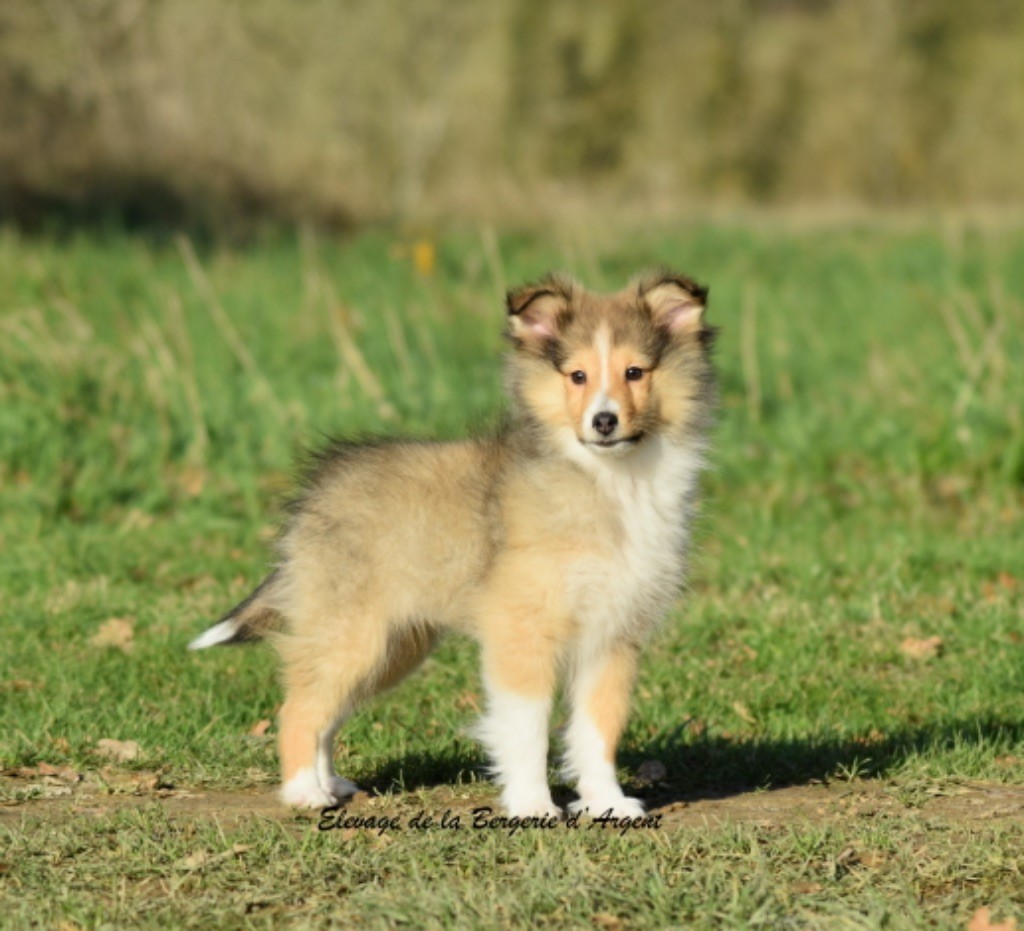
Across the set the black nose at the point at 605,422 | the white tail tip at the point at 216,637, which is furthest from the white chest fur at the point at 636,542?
the white tail tip at the point at 216,637

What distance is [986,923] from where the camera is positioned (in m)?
4.29

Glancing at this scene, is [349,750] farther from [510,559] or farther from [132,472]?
[132,472]

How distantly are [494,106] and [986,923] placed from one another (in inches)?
1300

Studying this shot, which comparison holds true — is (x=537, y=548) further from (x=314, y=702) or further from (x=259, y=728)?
(x=259, y=728)

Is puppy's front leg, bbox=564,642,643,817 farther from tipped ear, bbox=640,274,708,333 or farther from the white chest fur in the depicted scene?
tipped ear, bbox=640,274,708,333

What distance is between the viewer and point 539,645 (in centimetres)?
528

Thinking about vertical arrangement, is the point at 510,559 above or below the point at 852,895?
above

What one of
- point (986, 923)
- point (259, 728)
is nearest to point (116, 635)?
point (259, 728)

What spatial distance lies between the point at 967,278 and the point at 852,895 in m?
15.7

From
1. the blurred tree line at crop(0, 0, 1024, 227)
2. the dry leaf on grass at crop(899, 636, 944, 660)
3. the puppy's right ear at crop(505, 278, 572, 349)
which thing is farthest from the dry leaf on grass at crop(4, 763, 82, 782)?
the blurred tree line at crop(0, 0, 1024, 227)

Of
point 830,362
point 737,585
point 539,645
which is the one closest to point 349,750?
point 539,645

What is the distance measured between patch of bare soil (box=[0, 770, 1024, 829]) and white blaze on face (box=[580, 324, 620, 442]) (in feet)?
4.37

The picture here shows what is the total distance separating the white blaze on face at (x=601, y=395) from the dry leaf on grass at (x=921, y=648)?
10.1ft

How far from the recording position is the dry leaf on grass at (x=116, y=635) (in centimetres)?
760
